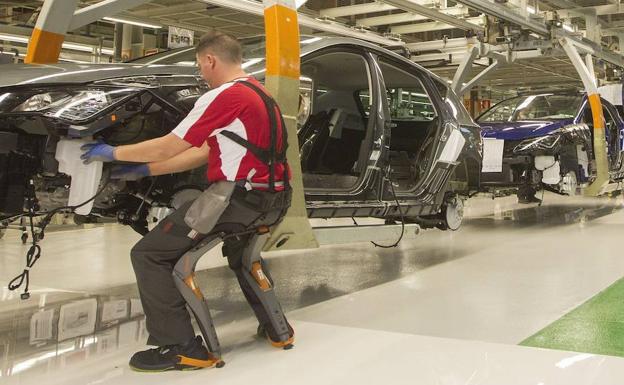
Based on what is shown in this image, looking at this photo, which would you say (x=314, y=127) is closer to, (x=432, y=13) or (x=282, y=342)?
(x=282, y=342)

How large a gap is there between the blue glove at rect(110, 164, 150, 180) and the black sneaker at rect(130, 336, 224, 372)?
75 cm

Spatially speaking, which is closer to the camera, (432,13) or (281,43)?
(281,43)

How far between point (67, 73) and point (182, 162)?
2.02 feet

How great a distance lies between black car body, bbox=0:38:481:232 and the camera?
2633 millimetres

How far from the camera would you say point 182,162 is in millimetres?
2766


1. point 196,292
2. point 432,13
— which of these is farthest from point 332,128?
A: point 432,13

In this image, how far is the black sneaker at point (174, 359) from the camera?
8.77ft

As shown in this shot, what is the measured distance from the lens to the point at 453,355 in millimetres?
2896

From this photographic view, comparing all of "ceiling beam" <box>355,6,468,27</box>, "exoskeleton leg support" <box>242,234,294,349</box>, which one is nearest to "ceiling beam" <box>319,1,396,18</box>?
"ceiling beam" <box>355,6,468,27</box>

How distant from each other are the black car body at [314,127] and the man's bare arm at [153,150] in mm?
152

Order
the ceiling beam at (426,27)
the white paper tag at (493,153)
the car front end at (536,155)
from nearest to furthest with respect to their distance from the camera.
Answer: the white paper tag at (493,153) → the car front end at (536,155) → the ceiling beam at (426,27)

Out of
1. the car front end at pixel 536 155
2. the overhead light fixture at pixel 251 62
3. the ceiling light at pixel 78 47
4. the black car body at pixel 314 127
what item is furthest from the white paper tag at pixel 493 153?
the ceiling light at pixel 78 47

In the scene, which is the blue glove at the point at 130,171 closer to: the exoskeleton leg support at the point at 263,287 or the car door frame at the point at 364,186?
the exoskeleton leg support at the point at 263,287

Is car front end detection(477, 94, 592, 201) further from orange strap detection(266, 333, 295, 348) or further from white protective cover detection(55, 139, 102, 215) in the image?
white protective cover detection(55, 139, 102, 215)
